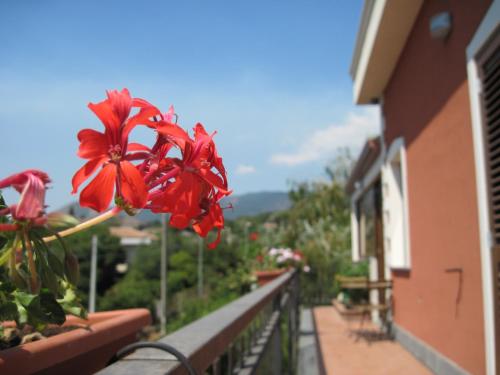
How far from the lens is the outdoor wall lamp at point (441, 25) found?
335 centimetres

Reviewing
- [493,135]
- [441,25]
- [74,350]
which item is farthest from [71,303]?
[441,25]

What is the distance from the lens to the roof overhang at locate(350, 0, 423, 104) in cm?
441

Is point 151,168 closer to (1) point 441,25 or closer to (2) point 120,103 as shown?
(2) point 120,103

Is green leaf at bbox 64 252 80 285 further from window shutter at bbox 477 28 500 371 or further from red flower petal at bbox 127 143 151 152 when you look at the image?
window shutter at bbox 477 28 500 371

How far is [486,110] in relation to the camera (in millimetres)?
2691

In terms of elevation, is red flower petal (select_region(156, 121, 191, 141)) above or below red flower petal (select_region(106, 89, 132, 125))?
below

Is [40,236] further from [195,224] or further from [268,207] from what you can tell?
[268,207]

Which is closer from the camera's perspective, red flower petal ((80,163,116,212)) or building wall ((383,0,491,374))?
red flower petal ((80,163,116,212))

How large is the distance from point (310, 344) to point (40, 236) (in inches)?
229

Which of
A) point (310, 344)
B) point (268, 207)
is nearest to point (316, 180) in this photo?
point (310, 344)

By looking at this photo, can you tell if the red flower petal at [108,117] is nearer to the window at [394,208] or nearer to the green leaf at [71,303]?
the green leaf at [71,303]

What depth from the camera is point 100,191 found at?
517 mm

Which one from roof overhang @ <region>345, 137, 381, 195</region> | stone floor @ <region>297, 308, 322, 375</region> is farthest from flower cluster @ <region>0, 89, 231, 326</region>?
roof overhang @ <region>345, 137, 381, 195</region>

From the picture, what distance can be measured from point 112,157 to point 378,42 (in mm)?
4984
